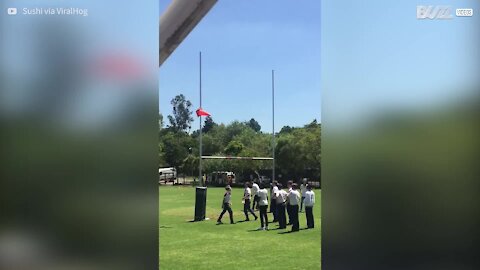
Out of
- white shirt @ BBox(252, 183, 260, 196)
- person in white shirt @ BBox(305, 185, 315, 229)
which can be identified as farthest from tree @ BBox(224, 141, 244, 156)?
person in white shirt @ BBox(305, 185, 315, 229)

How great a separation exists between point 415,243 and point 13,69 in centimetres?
209

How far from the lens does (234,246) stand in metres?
11.3

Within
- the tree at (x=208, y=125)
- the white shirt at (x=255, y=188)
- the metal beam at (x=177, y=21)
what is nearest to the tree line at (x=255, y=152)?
the tree at (x=208, y=125)

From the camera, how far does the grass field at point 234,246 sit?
9.14 meters

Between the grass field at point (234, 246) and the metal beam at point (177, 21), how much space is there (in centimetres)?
645

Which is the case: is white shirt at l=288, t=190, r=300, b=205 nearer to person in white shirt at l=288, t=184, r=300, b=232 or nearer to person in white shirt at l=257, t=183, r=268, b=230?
person in white shirt at l=288, t=184, r=300, b=232

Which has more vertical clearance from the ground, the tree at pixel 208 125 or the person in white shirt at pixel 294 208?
the tree at pixel 208 125

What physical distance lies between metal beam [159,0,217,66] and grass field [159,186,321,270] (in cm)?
645

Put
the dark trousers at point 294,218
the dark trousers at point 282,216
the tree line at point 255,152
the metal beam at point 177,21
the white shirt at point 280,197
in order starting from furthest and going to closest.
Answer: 1. the tree line at point 255,152
2. the white shirt at point 280,197
3. the dark trousers at point 282,216
4. the dark trousers at point 294,218
5. the metal beam at point 177,21

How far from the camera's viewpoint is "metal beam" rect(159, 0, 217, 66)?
293cm

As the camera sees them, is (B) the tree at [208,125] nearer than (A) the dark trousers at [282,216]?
No

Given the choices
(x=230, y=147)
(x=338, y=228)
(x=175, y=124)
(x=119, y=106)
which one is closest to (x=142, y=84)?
(x=119, y=106)

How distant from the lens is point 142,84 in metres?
2.32

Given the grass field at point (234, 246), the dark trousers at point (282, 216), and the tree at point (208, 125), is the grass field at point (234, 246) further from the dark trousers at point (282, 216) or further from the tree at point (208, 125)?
the tree at point (208, 125)
